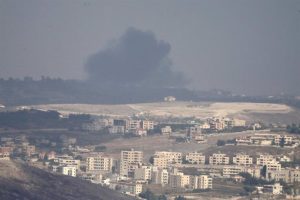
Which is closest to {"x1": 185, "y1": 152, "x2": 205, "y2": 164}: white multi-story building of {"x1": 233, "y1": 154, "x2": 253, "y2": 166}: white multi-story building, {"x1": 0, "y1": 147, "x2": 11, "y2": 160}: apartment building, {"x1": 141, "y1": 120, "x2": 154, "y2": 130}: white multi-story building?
{"x1": 233, "y1": 154, "x2": 253, "y2": 166}: white multi-story building

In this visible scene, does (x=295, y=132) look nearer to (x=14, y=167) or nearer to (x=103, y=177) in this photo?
(x=103, y=177)

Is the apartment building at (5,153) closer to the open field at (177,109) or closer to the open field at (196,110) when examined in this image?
the open field at (196,110)

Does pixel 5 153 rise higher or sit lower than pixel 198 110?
lower

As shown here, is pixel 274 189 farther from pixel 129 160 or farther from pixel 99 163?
pixel 129 160

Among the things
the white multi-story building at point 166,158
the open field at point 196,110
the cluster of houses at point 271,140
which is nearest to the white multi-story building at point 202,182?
the white multi-story building at point 166,158

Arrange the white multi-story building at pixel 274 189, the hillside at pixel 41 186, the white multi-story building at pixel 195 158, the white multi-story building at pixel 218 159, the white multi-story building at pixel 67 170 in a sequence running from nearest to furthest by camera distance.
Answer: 1. the hillside at pixel 41 186
2. the white multi-story building at pixel 274 189
3. the white multi-story building at pixel 67 170
4. the white multi-story building at pixel 218 159
5. the white multi-story building at pixel 195 158

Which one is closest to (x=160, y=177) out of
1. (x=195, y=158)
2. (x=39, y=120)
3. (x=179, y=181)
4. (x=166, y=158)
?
(x=179, y=181)
